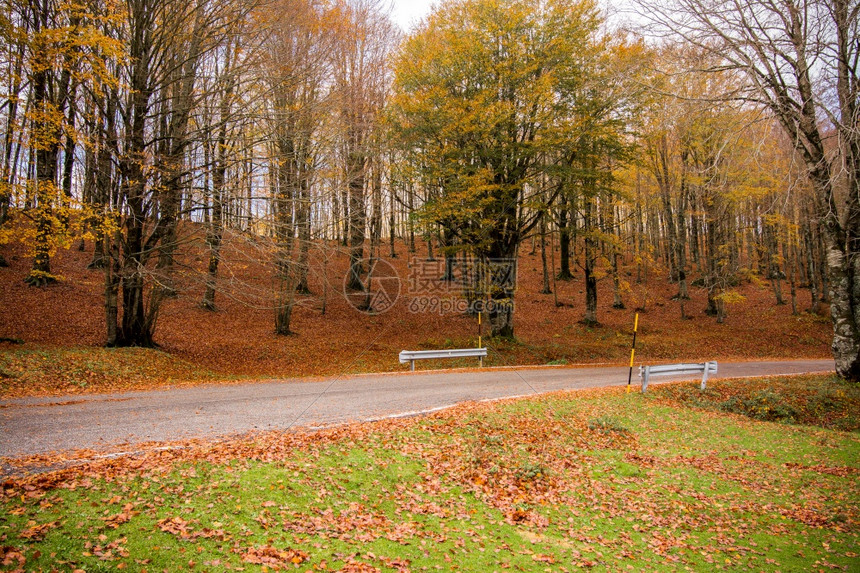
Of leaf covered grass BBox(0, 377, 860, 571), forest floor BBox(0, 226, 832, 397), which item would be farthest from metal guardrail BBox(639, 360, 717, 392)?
forest floor BBox(0, 226, 832, 397)

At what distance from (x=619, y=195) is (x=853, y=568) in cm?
1694

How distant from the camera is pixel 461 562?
4832 millimetres

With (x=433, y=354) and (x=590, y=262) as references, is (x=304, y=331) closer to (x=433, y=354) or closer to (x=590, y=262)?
(x=433, y=354)

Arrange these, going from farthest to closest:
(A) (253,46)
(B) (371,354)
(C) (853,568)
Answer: (B) (371,354) < (A) (253,46) < (C) (853,568)

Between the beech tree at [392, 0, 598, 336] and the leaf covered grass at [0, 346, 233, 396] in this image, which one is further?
the beech tree at [392, 0, 598, 336]

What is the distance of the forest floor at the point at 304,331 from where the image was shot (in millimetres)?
12422

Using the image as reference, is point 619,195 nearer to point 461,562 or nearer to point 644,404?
point 644,404

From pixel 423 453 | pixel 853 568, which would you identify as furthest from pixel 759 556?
pixel 423 453

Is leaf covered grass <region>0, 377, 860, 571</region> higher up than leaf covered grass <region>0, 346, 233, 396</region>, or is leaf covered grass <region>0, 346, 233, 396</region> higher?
leaf covered grass <region>0, 346, 233, 396</region>

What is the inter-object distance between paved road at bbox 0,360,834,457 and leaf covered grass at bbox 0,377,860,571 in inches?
42.6

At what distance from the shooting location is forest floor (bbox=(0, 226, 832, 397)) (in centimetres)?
1242

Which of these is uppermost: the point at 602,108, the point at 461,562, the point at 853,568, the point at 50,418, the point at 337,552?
the point at 602,108

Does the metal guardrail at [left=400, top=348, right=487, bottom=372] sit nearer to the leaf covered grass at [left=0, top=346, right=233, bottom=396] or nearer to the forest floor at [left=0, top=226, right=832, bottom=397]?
the forest floor at [left=0, top=226, right=832, bottom=397]

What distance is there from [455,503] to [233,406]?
204 inches
